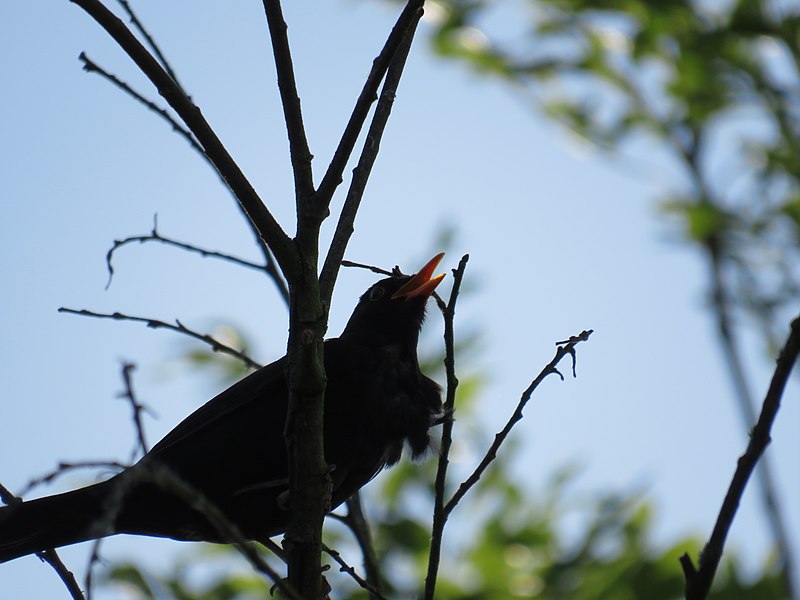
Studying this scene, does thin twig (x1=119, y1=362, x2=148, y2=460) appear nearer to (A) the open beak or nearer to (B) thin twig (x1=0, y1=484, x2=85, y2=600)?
(B) thin twig (x1=0, y1=484, x2=85, y2=600)

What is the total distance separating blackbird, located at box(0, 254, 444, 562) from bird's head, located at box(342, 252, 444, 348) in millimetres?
298

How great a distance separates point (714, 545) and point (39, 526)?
286 centimetres

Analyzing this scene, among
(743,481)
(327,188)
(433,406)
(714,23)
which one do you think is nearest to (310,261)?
(327,188)

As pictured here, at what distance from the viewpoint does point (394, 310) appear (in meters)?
4.79

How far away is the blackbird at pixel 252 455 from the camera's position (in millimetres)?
3779

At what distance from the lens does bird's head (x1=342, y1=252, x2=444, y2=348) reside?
4.60m

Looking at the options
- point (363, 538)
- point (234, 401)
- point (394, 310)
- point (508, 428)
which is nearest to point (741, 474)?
point (508, 428)

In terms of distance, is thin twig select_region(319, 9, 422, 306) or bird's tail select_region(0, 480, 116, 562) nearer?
thin twig select_region(319, 9, 422, 306)

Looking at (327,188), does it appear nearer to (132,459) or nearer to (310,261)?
A: (310,261)

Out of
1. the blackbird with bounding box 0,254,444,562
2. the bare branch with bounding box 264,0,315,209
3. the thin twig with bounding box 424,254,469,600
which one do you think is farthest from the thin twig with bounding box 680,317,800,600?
the blackbird with bounding box 0,254,444,562

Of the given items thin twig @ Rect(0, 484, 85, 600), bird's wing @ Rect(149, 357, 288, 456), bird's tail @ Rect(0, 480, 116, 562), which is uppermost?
bird's wing @ Rect(149, 357, 288, 456)

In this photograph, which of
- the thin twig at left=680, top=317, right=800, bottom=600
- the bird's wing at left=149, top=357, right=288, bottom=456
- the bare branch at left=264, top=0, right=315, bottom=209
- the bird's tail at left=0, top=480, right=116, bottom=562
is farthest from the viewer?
the bird's wing at left=149, top=357, right=288, bottom=456

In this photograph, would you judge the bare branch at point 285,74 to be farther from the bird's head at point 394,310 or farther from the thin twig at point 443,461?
the bird's head at point 394,310

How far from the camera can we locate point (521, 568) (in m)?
4.96
